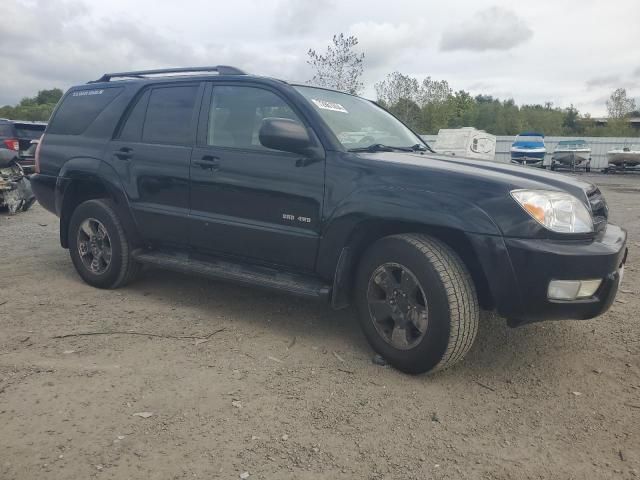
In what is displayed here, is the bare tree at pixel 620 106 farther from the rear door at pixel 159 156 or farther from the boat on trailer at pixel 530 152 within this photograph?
the rear door at pixel 159 156

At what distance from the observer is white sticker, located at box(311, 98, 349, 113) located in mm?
3838

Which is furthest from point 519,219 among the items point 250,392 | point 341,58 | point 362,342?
point 341,58

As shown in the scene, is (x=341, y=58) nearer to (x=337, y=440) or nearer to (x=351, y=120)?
(x=351, y=120)

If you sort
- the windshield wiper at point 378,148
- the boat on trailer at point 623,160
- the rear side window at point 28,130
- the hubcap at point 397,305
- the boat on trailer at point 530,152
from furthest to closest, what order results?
the boat on trailer at point 530,152 < the boat on trailer at point 623,160 < the rear side window at point 28,130 < the windshield wiper at point 378,148 < the hubcap at point 397,305

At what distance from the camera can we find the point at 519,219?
287 cm

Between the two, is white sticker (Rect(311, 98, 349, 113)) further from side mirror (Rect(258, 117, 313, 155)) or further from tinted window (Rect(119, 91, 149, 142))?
tinted window (Rect(119, 91, 149, 142))

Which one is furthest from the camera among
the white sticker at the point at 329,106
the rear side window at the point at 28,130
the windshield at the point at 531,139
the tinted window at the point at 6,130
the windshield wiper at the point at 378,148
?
the windshield at the point at 531,139

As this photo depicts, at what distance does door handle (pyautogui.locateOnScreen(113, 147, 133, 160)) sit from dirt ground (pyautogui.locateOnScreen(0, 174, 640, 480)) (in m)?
1.16

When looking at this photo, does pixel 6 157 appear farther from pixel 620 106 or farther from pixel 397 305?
pixel 620 106

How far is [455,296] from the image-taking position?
2.98 m

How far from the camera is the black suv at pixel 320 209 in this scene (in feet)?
9.62

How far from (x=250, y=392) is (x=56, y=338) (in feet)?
5.05

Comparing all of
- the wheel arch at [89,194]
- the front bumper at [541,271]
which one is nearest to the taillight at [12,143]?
the wheel arch at [89,194]

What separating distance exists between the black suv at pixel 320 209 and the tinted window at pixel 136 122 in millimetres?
10
